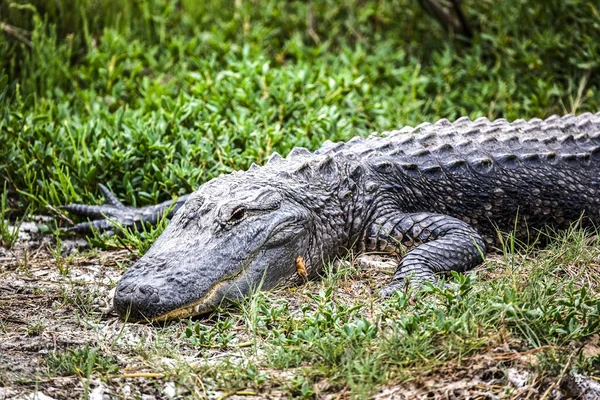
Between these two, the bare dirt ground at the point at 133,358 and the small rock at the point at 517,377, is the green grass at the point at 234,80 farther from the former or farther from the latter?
the small rock at the point at 517,377

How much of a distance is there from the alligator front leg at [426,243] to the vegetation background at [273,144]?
14 cm

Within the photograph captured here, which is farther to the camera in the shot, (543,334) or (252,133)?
(252,133)

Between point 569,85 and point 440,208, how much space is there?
2.99 m

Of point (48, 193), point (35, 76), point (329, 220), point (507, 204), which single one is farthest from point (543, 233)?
point (35, 76)

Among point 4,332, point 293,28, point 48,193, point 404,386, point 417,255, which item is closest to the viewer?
point 404,386

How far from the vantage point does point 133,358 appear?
3.43 meters

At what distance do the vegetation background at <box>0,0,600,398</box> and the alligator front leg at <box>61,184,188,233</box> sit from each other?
16 cm

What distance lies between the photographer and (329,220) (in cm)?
446

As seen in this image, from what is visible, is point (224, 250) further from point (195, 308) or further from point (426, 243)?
point (426, 243)

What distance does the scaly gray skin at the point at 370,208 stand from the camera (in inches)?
153

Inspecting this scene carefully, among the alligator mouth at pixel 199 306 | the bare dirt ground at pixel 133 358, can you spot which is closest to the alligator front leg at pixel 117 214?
the bare dirt ground at pixel 133 358

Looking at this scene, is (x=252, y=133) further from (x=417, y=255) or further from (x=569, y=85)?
(x=569, y=85)

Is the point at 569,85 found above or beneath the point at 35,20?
beneath

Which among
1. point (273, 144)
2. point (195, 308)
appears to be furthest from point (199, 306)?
point (273, 144)
